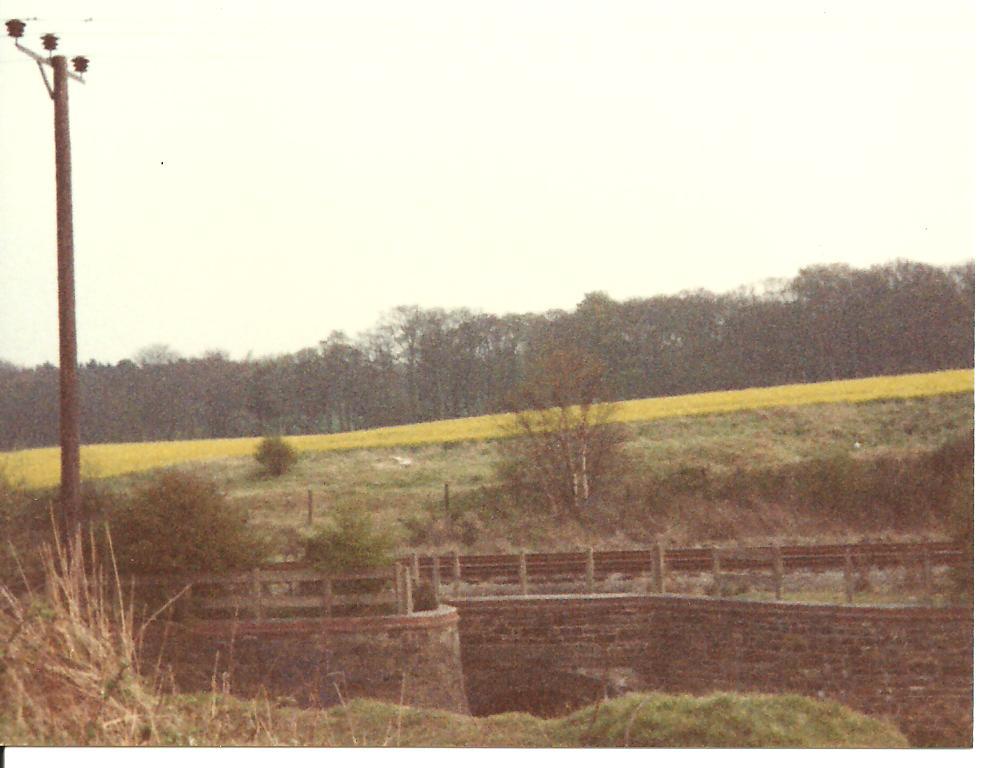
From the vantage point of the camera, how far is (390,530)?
48.8 feet

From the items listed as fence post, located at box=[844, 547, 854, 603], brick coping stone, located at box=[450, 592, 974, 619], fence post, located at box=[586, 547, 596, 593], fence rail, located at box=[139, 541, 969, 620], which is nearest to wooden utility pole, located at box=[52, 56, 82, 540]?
fence rail, located at box=[139, 541, 969, 620]

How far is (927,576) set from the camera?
13445 mm

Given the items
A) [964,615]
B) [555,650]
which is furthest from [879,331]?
[555,650]

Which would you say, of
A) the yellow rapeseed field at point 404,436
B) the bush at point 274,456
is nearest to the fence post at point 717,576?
the yellow rapeseed field at point 404,436

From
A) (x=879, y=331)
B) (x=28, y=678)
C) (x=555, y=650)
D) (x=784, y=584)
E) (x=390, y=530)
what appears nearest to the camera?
(x=28, y=678)

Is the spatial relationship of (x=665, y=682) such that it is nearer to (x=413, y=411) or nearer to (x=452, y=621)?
(x=452, y=621)

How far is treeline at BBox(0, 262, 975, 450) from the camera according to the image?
1252 centimetres

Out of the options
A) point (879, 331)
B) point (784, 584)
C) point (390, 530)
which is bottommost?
point (784, 584)

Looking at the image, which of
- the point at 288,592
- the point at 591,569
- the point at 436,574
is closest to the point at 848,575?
the point at 591,569

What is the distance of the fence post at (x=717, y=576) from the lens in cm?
1639

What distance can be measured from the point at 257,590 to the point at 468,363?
3617 mm

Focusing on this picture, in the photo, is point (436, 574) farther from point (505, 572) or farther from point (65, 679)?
point (65, 679)

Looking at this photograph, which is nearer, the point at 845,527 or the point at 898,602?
the point at 898,602

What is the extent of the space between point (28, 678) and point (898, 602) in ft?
31.9
